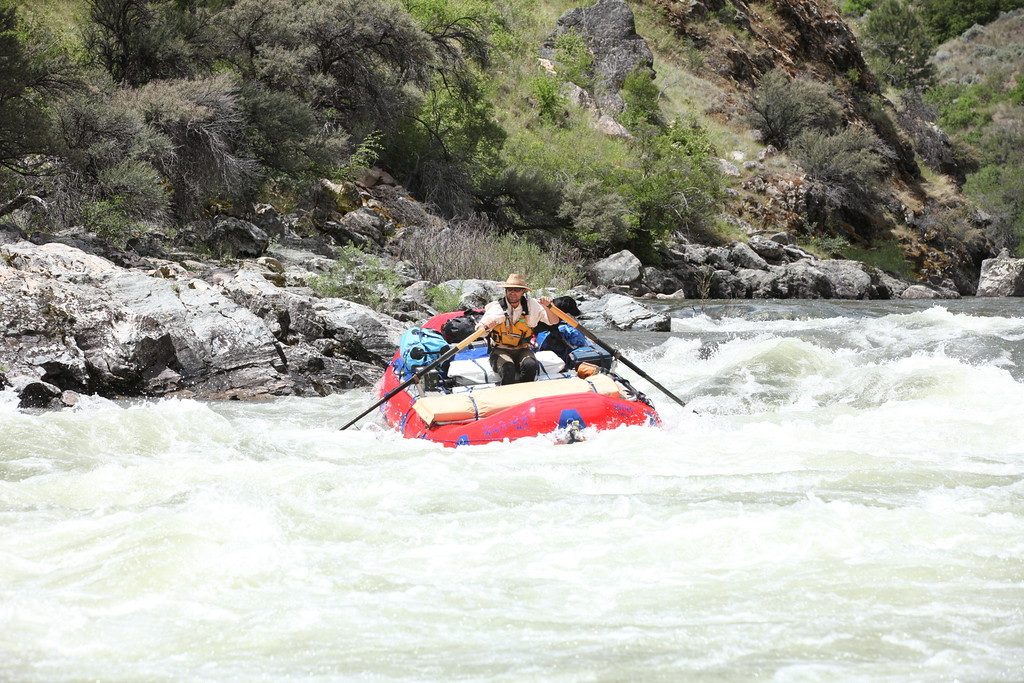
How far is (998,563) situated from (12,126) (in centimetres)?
1105

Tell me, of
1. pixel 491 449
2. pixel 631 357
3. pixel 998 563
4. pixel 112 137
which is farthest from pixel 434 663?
pixel 112 137

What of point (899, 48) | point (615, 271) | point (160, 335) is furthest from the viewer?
point (899, 48)

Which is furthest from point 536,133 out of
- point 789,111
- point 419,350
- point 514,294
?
point 419,350

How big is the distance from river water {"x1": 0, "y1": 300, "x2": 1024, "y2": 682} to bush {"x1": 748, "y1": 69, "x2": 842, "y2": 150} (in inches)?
976

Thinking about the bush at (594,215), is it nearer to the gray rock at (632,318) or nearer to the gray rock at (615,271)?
the gray rock at (615,271)

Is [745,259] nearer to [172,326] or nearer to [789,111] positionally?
[789,111]

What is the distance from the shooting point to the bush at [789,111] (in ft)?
94.2

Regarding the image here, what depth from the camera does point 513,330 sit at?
6.80 m

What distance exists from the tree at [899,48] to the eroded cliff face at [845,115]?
3.24 meters

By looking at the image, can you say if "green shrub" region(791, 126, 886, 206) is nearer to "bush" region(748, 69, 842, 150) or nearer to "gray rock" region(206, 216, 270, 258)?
"bush" region(748, 69, 842, 150)

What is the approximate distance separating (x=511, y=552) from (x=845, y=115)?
31.3 metres

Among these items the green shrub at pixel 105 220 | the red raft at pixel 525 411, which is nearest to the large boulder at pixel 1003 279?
the red raft at pixel 525 411

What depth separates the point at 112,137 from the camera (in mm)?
11602

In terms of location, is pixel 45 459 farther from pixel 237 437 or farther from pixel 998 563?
pixel 998 563
